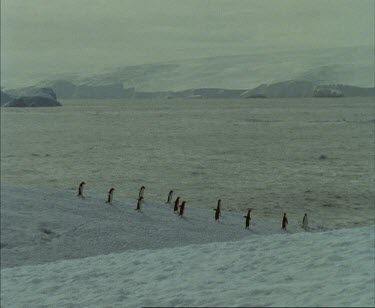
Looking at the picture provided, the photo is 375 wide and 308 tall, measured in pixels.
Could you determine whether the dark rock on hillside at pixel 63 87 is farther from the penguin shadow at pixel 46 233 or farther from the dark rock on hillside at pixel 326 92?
the penguin shadow at pixel 46 233

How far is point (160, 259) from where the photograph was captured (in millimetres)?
10141

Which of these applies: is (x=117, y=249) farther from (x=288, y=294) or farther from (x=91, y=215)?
(x=288, y=294)

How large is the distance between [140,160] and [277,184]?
13.0m

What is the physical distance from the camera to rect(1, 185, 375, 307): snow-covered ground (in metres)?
6.58

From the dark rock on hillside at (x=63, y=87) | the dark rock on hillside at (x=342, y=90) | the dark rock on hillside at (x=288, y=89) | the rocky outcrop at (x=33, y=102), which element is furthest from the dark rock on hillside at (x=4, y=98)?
the dark rock on hillside at (x=342, y=90)

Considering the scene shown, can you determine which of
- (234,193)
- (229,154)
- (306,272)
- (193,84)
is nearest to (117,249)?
(306,272)

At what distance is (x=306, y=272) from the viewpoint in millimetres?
7199

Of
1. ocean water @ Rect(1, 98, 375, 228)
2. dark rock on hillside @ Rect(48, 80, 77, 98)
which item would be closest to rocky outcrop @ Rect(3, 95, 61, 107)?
dark rock on hillside @ Rect(48, 80, 77, 98)

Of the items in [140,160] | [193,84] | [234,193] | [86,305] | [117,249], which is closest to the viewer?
[86,305]

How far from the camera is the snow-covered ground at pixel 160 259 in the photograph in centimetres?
658

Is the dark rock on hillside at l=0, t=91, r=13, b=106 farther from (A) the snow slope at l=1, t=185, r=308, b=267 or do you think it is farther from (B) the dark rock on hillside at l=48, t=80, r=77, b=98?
(A) the snow slope at l=1, t=185, r=308, b=267

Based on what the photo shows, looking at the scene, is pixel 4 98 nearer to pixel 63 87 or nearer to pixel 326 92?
pixel 63 87

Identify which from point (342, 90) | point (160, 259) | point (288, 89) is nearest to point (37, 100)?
point (288, 89)

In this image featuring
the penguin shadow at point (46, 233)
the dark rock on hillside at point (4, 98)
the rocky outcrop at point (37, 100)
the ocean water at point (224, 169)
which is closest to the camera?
the penguin shadow at point (46, 233)
